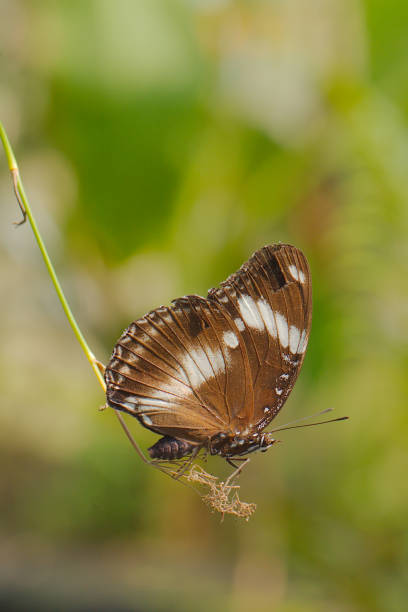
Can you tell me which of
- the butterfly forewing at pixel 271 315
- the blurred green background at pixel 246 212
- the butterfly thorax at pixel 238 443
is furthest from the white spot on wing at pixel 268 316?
the blurred green background at pixel 246 212

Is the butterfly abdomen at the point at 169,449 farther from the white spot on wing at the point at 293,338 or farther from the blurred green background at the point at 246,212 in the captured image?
the blurred green background at the point at 246,212

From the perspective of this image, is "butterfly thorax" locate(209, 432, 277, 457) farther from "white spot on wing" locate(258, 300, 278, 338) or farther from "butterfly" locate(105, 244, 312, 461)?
"white spot on wing" locate(258, 300, 278, 338)

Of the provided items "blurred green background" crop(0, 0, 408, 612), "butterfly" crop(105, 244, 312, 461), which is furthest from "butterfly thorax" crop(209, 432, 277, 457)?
"blurred green background" crop(0, 0, 408, 612)

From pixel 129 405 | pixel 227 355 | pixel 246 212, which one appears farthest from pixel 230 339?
pixel 246 212

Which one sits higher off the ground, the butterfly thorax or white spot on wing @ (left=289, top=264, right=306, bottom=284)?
white spot on wing @ (left=289, top=264, right=306, bottom=284)

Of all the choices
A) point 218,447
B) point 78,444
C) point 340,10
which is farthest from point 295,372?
point 78,444

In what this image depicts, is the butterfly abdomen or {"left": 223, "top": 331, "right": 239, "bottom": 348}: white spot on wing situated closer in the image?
the butterfly abdomen
